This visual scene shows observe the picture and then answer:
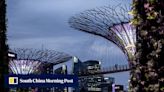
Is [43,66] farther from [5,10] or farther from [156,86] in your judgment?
[156,86]

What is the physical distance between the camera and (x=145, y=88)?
10172 millimetres

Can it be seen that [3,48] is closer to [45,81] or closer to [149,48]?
[45,81]

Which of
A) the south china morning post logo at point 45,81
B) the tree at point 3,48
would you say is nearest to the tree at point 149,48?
the tree at point 3,48

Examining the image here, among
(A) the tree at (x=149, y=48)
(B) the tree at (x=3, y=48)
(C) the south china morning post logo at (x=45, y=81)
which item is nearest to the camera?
(A) the tree at (x=149, y=48)

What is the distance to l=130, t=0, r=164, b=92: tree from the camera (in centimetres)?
1003

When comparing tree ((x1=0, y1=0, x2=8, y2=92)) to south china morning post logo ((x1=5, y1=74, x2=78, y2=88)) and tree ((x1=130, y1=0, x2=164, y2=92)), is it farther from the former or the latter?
tree ((x1=130, y1=0, x2=164, y2=92))

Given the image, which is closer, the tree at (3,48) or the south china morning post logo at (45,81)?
the tree at (3,48)

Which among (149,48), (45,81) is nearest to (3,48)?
(45,81)

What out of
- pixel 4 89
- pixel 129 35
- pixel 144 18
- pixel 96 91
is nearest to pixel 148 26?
pixel 144 18

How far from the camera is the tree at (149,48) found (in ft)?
32.9

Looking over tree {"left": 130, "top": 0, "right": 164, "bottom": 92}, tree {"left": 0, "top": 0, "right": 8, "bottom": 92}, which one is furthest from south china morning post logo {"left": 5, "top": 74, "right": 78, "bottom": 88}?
tree {"left": 130, "top": 0, "right": 164, "bottom": 92}

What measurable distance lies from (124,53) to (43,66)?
44.5 metres

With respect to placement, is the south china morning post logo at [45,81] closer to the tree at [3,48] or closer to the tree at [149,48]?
the tree at [3,48]

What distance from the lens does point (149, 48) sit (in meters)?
10.3
